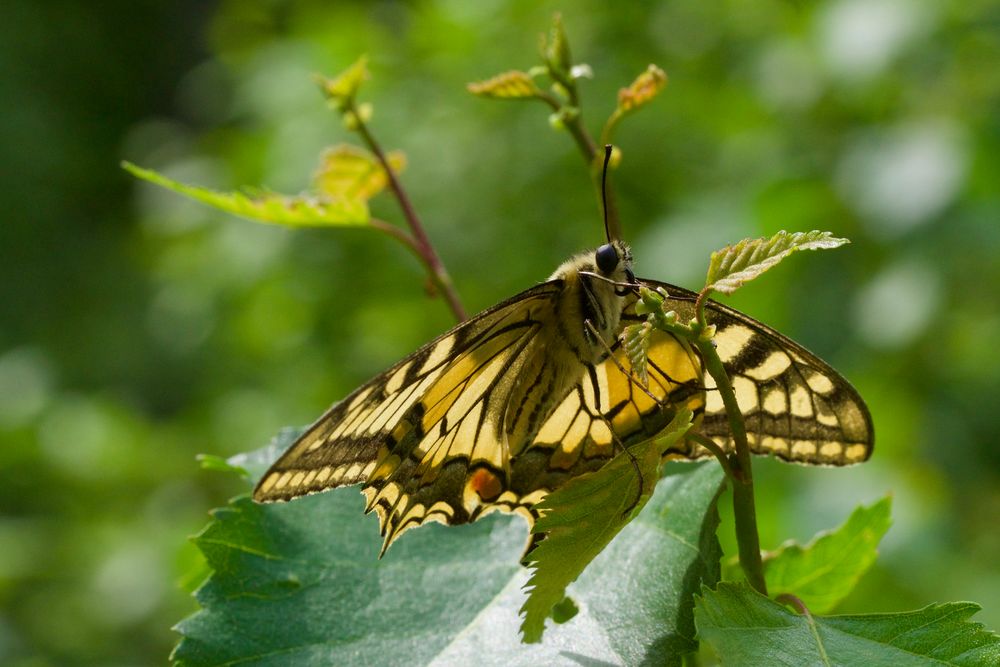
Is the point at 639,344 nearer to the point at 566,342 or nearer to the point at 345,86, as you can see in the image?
the point at 566,342

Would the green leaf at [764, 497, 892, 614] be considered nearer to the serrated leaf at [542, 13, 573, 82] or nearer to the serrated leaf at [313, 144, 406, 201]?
the serrated leaf at [542, 13, 573, 82]

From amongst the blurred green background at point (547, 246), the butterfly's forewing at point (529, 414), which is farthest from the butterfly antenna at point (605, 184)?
the blurred green background at point (547, 246)

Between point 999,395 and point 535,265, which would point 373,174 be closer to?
point 535,265

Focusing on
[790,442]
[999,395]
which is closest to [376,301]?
[999,395]

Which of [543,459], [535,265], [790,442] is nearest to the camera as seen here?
[790,442]

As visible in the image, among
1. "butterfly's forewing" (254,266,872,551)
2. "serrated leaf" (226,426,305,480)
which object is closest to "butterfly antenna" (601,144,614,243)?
"butterfly's forewing" (254,266,872,551)

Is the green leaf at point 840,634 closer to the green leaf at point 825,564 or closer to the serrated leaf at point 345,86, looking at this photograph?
the green leaf at point 825,564
